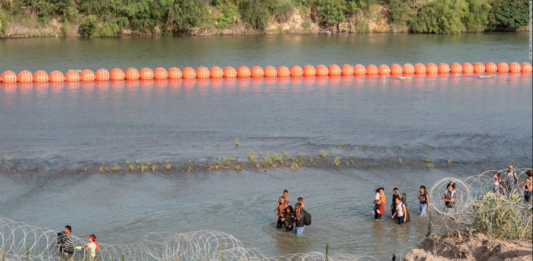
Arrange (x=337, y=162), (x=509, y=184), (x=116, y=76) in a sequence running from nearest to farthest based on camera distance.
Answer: (x=509, y=184) < (x=337, y=162) < (x=116, y=76)

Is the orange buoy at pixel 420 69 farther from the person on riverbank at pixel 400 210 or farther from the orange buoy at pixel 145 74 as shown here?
A: the person on riverbank at pixel 400 210

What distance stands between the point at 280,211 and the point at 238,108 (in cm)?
2139

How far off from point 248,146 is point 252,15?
6065 cm

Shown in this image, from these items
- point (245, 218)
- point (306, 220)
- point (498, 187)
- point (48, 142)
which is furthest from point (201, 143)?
point (498, 187)

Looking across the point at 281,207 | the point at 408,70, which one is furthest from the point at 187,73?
Answer: the point at 281,207

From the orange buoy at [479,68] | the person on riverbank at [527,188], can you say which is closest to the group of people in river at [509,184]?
the person on riverbank at [527,188]

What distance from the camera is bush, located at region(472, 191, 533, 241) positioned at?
14117mm

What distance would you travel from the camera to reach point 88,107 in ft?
134

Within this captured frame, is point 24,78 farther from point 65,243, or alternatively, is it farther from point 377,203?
point 377,203

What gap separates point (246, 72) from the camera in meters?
54.0

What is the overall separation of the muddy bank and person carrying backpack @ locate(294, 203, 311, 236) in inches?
198

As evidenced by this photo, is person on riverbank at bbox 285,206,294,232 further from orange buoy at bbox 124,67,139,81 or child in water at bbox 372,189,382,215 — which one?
orange buoy at bbox 124,67,139,81

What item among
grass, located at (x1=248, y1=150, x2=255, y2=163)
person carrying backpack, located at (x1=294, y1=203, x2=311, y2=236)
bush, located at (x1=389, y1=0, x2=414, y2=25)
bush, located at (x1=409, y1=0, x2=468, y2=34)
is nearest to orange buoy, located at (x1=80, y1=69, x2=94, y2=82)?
grass, located at (x1=248, y1=150, x2=255, y2=163)

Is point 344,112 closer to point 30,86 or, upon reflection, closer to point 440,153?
point 440,153
